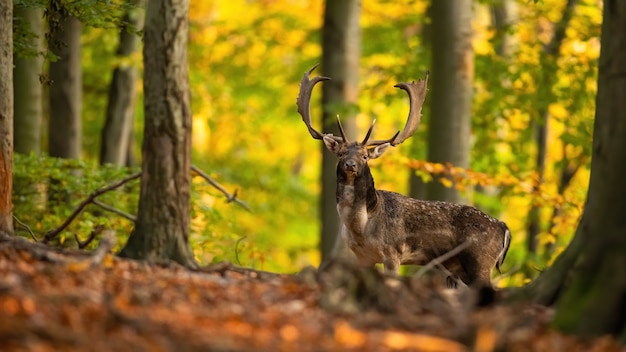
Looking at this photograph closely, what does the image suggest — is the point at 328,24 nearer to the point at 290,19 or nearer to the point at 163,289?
the point at 290,19

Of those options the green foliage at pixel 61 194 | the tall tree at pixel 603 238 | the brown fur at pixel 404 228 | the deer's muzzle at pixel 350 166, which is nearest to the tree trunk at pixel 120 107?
the green foliage at pixel 61 194

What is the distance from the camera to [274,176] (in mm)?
26203

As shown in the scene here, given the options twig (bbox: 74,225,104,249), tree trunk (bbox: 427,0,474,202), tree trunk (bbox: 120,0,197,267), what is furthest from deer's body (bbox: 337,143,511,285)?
tree trunk (bbox: 427,0,474,202)

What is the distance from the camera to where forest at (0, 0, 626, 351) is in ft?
22.0

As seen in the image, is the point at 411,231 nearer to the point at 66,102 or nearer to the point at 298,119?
the point at 66,102

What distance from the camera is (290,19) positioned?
25.6 m

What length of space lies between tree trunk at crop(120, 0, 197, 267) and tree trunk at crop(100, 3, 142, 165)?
9.29 meters

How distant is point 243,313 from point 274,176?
19.4m

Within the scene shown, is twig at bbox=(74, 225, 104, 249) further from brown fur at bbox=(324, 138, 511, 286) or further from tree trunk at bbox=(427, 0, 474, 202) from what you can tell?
tree trunk at bbox=(427, 0, 474, 202)

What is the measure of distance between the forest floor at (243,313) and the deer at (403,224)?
3.52 meters

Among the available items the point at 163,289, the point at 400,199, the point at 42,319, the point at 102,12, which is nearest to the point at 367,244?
the point at 400,199

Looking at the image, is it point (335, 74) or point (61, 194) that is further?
point (335, 74)

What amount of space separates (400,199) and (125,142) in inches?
343

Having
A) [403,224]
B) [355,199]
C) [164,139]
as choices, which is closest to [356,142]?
[355,199]
